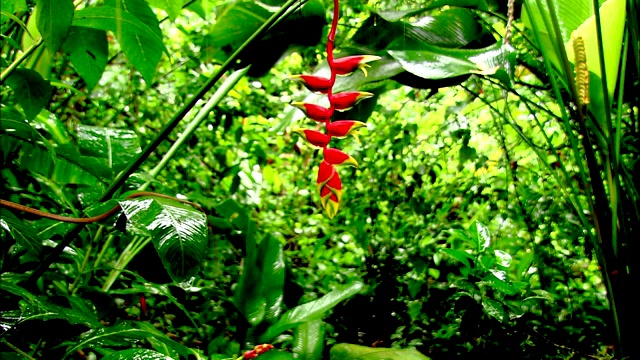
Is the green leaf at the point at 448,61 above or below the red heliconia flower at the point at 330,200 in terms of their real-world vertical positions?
above

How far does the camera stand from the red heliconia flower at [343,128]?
1.39 ft

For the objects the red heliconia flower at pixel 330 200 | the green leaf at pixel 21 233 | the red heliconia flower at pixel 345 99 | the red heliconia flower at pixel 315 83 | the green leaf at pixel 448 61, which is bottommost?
the green leaf at pixel 21 233

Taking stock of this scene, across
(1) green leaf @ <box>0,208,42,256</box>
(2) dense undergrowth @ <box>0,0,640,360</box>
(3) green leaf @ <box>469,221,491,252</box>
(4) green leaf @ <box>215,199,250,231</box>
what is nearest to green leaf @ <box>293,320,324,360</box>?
(2) dense undergrowth @ <box>0,0,640,360</box>

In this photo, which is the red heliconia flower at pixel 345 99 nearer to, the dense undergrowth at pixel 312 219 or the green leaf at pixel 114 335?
the dense undergrowth at pixel 312 219

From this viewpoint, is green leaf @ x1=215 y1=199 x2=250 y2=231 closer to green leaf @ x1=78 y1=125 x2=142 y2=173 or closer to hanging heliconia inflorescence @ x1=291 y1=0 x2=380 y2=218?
green leaf @ x1=78 y1=125 x2=142 y2=173

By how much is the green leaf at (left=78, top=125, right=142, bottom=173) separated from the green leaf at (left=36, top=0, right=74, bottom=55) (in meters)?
0.24

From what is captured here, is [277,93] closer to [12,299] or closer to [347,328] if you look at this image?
[347,328]

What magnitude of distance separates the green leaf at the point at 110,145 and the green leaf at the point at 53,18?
0.24 meters

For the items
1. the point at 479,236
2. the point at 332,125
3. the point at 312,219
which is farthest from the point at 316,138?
the point at 312,219

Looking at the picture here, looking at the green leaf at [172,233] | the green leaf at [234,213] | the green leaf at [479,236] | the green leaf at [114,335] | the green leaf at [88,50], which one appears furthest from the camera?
the green leaf at [479,236]

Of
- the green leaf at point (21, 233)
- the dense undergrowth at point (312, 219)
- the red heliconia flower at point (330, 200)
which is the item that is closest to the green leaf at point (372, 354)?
the dense undergrowth at point (312, 219)

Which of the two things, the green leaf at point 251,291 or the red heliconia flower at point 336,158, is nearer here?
the red heliconia flower at point 336,158

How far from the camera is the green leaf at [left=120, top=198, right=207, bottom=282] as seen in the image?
42 cm

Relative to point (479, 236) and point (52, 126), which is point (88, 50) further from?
point (479, 236)
